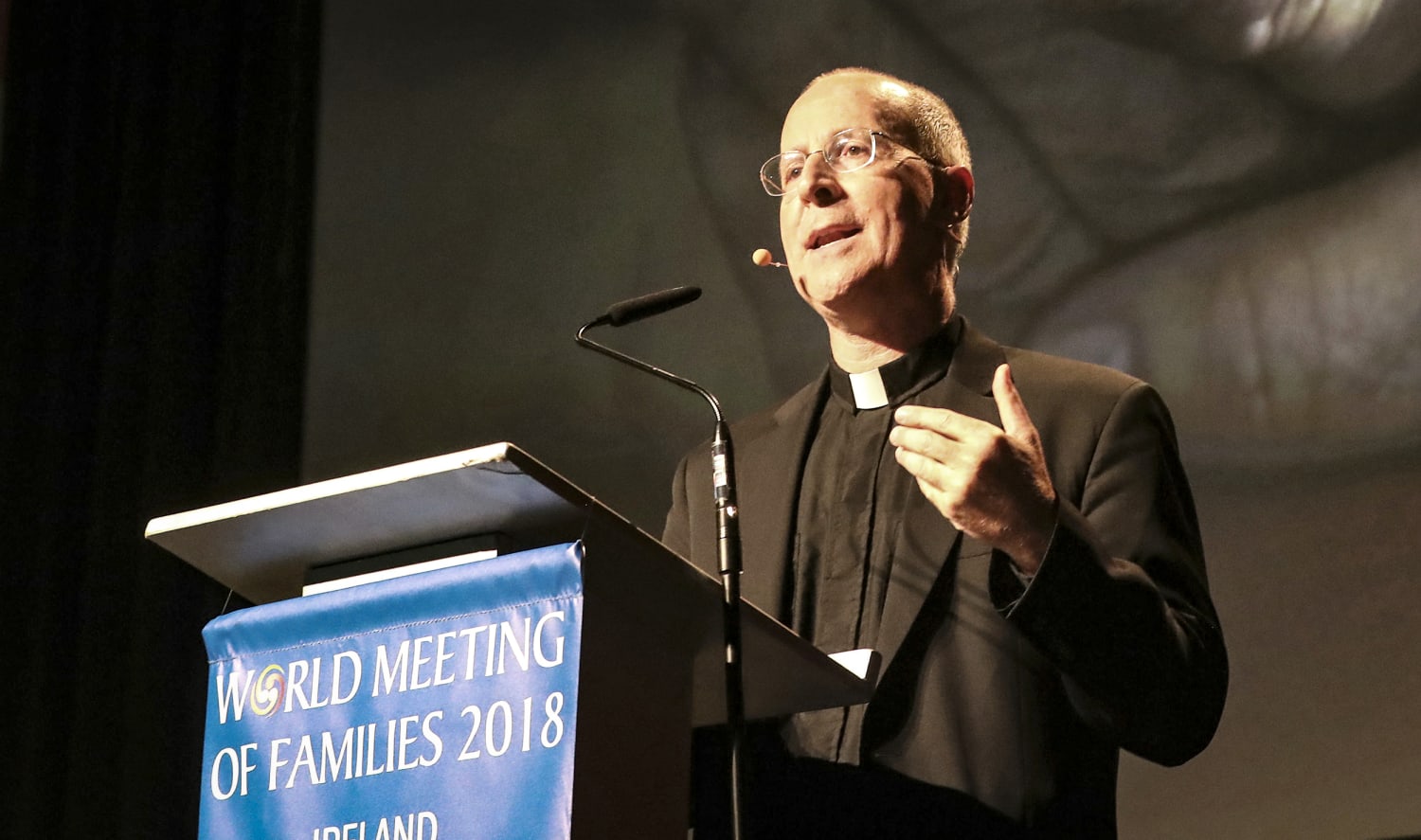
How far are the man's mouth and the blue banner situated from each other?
1233 millimetres

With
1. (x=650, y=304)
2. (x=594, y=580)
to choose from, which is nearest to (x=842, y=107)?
(x=650, y=304)

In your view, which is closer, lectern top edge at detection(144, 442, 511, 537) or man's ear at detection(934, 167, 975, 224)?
lectern top edge at detection(144, 442, 511, 537)

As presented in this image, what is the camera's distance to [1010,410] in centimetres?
190

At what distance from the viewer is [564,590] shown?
1627mm

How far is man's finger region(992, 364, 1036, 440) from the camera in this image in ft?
6.16

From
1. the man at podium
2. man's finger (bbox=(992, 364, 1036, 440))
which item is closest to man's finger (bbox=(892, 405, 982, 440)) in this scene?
the man at podium

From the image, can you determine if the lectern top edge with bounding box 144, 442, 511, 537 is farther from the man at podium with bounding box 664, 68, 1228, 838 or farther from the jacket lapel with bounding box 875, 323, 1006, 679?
the jacket lapel with bounding box 875, 323, 1006, 679

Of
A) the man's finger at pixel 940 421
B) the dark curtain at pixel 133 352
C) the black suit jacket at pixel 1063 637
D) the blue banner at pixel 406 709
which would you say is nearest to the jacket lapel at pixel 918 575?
the black suit jacket at pixel 1063 637

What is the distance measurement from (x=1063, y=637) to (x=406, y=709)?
80cm

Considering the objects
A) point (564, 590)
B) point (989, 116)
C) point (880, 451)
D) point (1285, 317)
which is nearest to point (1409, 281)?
point (1285, 317)

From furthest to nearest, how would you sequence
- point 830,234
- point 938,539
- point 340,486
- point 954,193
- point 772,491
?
1. point 954,193
2. point 830,234
3. point 772,491
4. point 938,539
5. point 340,486

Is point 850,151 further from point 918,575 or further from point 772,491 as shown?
point 918,575

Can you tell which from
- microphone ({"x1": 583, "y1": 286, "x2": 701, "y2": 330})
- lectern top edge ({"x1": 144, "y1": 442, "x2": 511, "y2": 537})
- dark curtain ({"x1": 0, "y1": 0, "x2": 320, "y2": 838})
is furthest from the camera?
dark curtain ({"x1": 0, "y1": 0, "x2": 320, "y2": 838})

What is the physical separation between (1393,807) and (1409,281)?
1.03m
